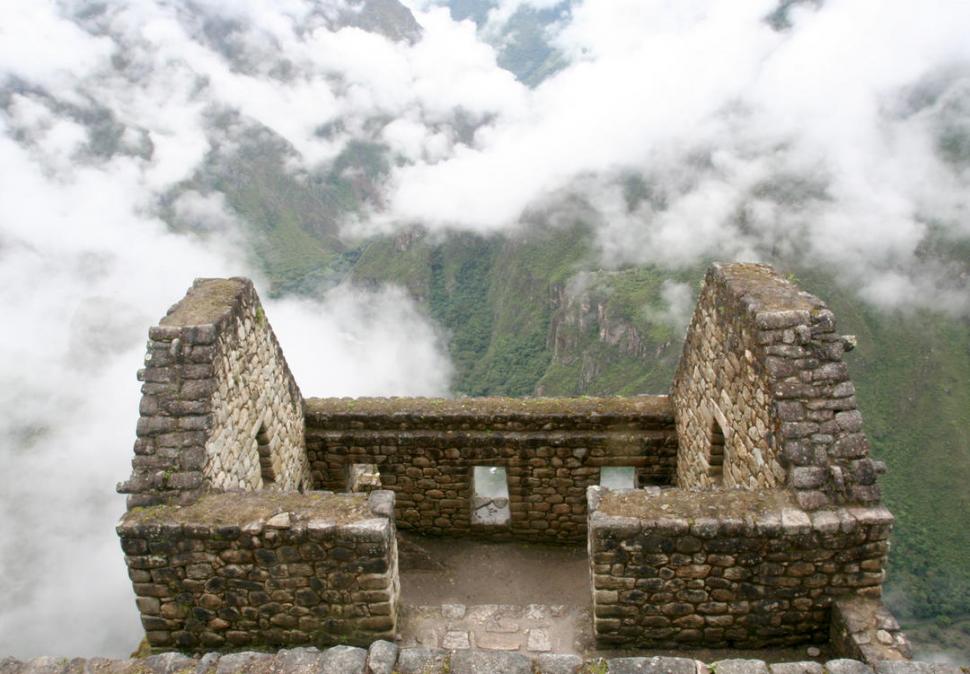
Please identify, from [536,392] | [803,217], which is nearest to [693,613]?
[536,392]

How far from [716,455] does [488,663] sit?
14.0ft

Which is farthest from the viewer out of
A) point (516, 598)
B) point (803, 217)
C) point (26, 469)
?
point (26, 469)

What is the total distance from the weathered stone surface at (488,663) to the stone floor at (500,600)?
60.3 inches

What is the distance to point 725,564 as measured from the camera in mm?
5656

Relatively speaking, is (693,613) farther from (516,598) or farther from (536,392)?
→ (536,392)

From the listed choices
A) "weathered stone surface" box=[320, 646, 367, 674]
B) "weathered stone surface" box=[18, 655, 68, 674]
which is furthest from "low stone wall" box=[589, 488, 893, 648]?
"weathered stone surface" box=[18, 655, 68, 674]

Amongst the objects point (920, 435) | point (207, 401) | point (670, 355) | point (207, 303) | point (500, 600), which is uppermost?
point (670, 355)

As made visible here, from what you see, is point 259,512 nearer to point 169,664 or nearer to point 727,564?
point 169,664

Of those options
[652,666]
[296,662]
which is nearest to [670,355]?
[652,666]

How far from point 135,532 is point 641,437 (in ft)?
20.0

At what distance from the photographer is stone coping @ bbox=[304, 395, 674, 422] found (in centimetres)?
930

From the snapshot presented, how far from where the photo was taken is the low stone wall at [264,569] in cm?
575

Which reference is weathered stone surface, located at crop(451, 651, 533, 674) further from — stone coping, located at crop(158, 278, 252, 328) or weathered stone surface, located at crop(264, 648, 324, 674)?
stone coping, located at crop(158, 278, 252, 328)

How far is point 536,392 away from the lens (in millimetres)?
134375
